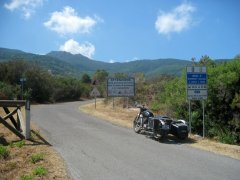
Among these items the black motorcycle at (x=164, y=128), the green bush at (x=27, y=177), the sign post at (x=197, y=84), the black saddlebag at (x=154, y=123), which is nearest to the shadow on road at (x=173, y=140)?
the black motorcycle at (x=164, y=128)

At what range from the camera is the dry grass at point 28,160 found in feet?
28.5

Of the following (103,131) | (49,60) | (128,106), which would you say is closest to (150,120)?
(103,131)

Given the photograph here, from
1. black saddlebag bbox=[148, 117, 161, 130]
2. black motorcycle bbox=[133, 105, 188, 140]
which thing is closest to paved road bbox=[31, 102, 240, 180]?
black motorcycle bbox=[133, 105, 188, 140]

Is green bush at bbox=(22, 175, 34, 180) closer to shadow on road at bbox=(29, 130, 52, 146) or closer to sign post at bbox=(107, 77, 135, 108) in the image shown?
shadow on road at bbox=(29, 130, 52, 146)

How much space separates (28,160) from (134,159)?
2.93m

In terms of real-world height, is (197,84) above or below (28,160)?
above

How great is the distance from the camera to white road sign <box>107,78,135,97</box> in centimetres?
3000

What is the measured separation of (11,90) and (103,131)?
100ft

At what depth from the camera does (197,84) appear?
15.3 metres

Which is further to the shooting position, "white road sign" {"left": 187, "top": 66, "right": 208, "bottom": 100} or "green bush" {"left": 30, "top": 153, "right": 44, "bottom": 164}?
"white road sign" {"left": 187, "top": 66, "right": 208, "bottom": 100}

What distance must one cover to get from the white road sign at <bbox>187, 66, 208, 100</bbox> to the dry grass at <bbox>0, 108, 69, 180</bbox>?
6.22 meters

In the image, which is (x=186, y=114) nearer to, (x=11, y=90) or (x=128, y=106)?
(x=128, y=106)

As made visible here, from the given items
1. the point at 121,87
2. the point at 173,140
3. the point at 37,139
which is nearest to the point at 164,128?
the point at 173,140

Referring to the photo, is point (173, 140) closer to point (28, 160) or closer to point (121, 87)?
point (28, 160)
